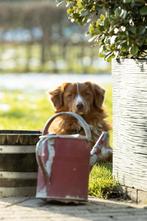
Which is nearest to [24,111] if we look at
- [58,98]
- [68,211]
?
[58,98]

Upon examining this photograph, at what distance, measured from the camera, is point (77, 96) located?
8531 millimetres

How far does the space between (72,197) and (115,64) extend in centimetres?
130

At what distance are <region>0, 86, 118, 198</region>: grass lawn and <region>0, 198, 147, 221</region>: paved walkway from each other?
0.96 ft

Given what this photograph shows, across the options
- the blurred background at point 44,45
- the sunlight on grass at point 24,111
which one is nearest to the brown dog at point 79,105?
the sunlight on grass at point 24,111

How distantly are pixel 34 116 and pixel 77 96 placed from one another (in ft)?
17.6

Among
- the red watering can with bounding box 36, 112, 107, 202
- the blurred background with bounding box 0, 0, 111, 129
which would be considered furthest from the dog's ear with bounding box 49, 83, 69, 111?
the blurred background with bounding box 0, 0, 111, 129

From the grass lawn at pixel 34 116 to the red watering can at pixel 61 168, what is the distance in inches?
21.6

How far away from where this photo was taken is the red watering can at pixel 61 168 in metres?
5.64

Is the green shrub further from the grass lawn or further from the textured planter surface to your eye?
the grass lawn

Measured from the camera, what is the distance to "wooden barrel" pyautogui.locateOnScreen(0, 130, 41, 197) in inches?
237

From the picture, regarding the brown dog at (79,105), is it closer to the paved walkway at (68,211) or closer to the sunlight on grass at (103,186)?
the sunlight on grass at (103,186)

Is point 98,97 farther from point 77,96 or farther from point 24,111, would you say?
point 24,111

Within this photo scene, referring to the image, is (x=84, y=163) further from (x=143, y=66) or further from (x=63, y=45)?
(x=63, y=45)

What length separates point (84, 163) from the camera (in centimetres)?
572
